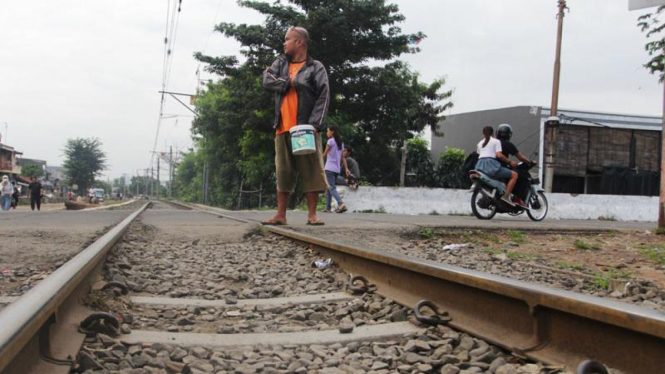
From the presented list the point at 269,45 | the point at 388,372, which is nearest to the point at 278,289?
the point at 388,372

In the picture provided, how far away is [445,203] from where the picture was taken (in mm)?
12938

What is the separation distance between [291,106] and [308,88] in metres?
0.26

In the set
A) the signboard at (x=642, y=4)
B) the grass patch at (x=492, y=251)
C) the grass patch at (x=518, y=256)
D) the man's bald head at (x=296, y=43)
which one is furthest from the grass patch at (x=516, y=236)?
the man's bald head at (x=296, y=43)

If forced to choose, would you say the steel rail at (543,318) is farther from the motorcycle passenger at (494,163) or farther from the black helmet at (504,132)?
the black helmet at (504,132)

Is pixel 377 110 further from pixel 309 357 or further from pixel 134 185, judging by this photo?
pixel 134 185

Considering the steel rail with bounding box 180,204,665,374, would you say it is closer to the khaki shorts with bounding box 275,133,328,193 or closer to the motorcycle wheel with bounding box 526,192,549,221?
the khaki shorts with bounding box 275,133,328,193

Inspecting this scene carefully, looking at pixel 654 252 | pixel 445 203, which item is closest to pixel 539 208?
pixel 445 203

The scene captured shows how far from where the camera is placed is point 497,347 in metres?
1.97

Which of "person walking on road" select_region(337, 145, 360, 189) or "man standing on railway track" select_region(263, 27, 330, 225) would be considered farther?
"person walking on road" select_region(337, 145, 360, 189)

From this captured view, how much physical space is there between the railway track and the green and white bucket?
5.39ft

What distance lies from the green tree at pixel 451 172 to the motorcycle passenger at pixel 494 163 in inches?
587

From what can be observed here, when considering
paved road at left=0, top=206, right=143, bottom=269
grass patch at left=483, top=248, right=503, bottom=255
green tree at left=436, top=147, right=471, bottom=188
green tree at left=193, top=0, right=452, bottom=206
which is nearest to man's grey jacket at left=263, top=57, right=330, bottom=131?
grass patch at left=483, top=248, right=503, bottom=255

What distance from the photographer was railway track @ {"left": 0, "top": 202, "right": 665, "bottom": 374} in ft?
5.21

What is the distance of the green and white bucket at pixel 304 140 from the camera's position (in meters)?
4.95
